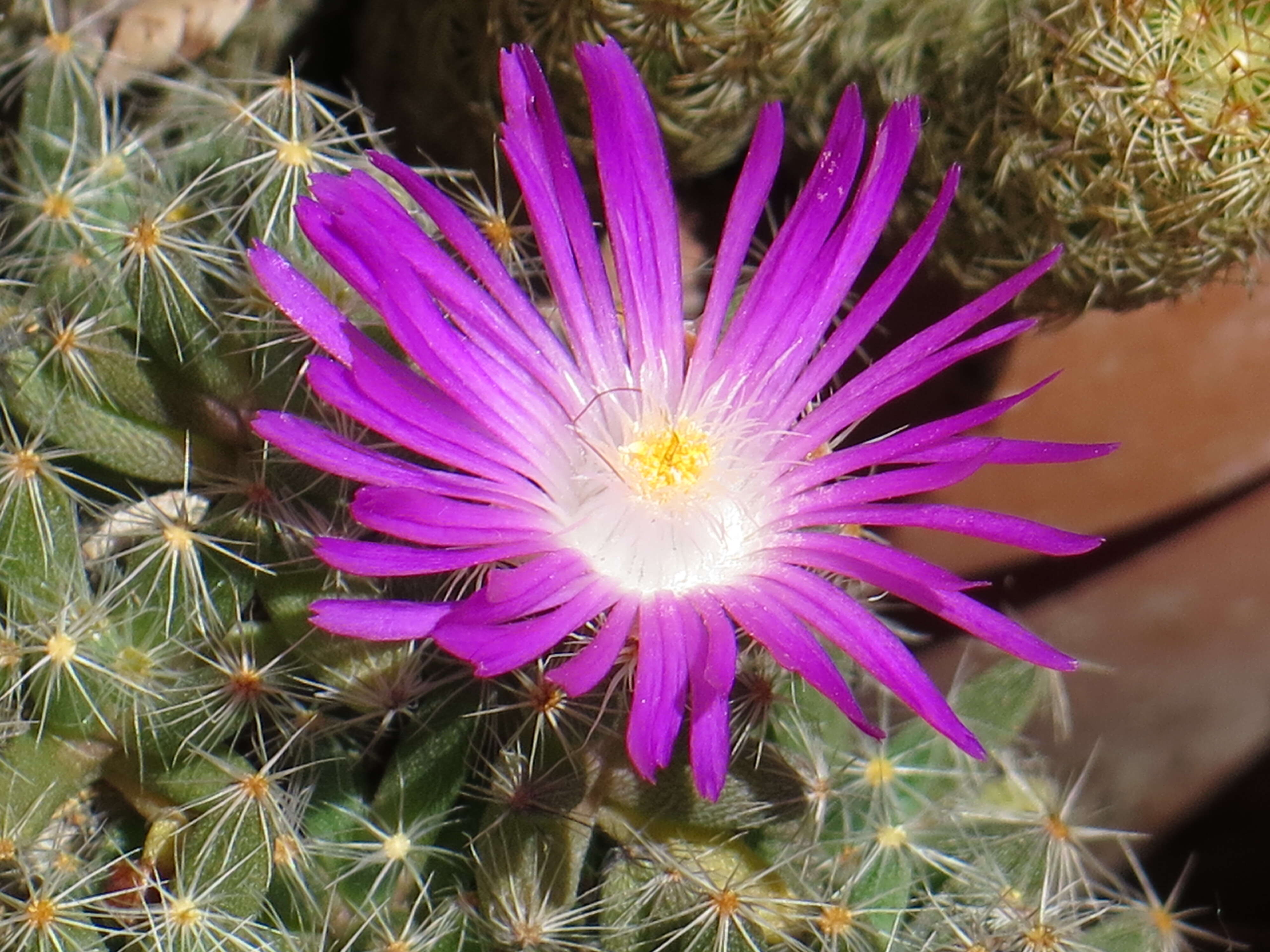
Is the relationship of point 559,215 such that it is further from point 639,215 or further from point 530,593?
point 530,593

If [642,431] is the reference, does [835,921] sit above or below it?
below

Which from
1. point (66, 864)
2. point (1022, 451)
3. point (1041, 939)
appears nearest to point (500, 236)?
point (1022, 451)

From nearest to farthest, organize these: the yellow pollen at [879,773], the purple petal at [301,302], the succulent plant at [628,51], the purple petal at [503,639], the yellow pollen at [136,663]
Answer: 1. the purple petal at [503,639]
2. the purple petal at [301,302]
3. the yellow pollen at [136,663]
4. the yellow pollen at [879,773]
5. the succulent plant at [628,51]

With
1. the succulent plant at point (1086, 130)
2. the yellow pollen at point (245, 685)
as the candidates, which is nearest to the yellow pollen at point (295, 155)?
the yellow pollen at point (245, 685)

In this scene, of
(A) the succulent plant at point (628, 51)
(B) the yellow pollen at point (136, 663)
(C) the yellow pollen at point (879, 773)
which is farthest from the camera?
(A) the succulent plant at point (628, 51)

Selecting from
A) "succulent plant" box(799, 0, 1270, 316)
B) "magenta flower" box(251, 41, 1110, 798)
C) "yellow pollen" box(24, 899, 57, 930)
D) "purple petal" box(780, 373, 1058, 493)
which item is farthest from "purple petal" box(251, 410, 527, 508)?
"succulent plant" box(799, 0, 1270, 316)

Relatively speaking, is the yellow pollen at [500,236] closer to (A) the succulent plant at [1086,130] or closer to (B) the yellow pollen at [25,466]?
(B) the yellow pollen at [25,466]

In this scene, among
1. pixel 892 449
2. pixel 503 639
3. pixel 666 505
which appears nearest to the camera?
pixel 503 639
